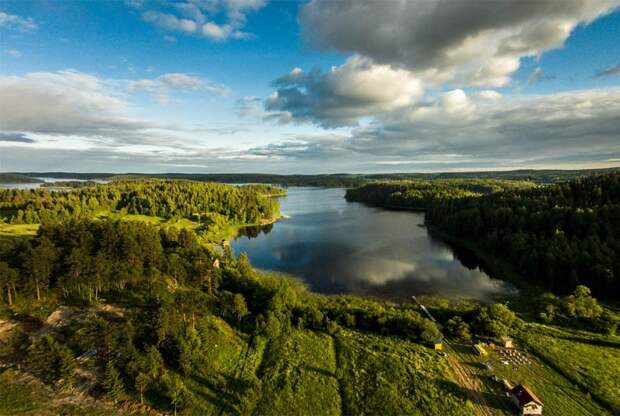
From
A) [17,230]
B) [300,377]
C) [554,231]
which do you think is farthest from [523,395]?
[17,230]

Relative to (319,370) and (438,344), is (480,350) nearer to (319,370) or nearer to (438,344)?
(438,344)

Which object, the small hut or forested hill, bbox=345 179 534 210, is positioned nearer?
the small hut

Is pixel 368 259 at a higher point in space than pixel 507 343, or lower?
lower

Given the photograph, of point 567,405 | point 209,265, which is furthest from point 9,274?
point 567,405

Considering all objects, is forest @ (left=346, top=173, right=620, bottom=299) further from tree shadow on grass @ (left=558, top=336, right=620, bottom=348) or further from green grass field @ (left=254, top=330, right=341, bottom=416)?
green grass field @ (left=254, top=330, right=341, bottom=416)

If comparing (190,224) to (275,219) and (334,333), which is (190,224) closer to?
(275,219)

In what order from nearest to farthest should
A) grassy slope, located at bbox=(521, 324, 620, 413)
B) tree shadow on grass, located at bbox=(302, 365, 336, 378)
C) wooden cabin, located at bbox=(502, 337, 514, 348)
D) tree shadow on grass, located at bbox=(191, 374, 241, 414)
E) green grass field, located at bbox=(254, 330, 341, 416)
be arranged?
tree shadow on grass, located at bbox=(191, 374, 241, 414) < green grass field, located at bbox=(254, 330, 341, 416) < grassy slope, located at bbox=(521, 324, 620, 413) < tree shadow on grass, located at bbox=(302, 365, 336, 378) < wooden cabin, located at bbox=(502, 337, 514, 348)

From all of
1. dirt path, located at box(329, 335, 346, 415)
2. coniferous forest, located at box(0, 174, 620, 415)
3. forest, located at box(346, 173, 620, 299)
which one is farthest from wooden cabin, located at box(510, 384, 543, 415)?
forest, located at box(346, 173, 620, 299)
